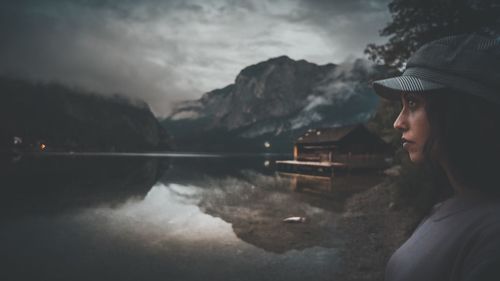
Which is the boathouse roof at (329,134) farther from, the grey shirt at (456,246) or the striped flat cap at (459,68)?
the grey shirt at (456,246)

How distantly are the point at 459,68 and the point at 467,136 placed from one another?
32 cm

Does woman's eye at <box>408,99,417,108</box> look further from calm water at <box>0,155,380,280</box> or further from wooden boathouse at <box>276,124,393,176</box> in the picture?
wooden boathouse at <box>276,124,393,176</box>

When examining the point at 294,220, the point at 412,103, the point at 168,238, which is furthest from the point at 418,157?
the point at 294,220

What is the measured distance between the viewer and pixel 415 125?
1491 mm

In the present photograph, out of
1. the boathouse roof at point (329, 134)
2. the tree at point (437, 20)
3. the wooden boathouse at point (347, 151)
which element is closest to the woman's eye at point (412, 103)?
the tree at point (437, 20)

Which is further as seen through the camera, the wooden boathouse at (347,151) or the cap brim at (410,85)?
the wooden boathouse at (347,151)

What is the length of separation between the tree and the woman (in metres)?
14.3

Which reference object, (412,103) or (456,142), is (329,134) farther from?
(456,142)

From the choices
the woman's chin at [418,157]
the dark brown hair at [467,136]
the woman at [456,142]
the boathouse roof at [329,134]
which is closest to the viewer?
the woman at [456,142]

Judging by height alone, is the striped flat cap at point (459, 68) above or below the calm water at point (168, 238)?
above

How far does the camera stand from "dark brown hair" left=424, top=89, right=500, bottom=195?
1.29 metres

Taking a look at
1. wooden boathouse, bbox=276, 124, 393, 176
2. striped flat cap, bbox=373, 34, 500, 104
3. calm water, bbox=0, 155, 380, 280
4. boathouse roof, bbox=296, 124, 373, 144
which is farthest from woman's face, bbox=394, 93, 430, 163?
boathouse roof, bbox=296, 124, 373, 144

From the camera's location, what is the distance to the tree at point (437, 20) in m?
13.3

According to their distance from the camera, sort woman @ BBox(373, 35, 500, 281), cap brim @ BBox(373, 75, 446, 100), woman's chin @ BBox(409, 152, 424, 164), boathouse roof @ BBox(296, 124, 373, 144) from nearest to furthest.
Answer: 1. woman @ BBox(373, 35, 500, 281)
2. cap brim @ BBox(373, 75, 446, 100)
3. woman's chin @ BBox(409, 152, 424, 164)
4. boathouse roof @ BBox(296, 124, 373, 144)
